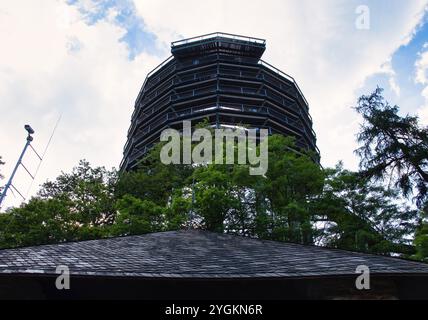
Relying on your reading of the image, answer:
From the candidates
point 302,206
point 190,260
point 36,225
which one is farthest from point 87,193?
point 190,260

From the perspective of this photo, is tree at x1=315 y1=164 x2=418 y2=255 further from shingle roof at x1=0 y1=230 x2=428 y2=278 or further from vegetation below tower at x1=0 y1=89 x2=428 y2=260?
shingle roof at x1=0 y1=230 x2=428 y2=278

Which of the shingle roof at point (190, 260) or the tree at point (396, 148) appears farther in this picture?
the tree at point (396, 148)

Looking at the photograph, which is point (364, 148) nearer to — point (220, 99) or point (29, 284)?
point (29, 284)

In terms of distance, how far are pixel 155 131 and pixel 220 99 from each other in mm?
6782

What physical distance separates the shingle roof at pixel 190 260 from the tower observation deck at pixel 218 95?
23.0m

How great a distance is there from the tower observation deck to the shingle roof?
2303 centimetres

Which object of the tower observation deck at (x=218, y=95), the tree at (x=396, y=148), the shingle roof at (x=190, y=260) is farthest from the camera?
the tower observation deck at (x=218, y=95)

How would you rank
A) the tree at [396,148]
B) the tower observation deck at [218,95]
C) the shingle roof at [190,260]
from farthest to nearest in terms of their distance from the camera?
the tower observation deck at [218,95] → the tree at [396,148] → the shingle roof at [190,260]

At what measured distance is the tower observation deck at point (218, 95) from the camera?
110 feet

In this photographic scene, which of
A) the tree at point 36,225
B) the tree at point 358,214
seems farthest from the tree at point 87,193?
the tree at point 358,214

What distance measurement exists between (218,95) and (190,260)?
27885 mm

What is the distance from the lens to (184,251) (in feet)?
26.4

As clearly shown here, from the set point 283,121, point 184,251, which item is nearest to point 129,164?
point 283,121

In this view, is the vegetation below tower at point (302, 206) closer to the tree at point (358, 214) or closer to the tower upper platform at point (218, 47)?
the tree at point (358, 214)
